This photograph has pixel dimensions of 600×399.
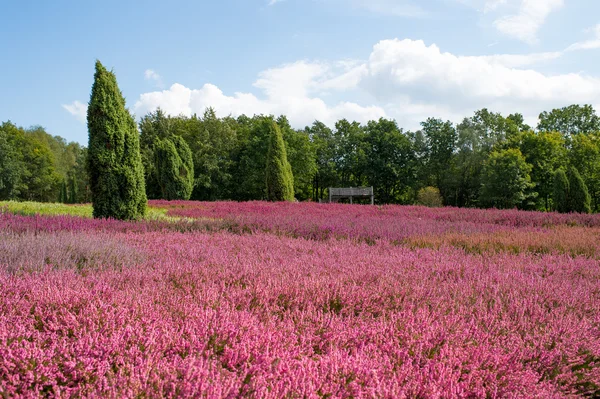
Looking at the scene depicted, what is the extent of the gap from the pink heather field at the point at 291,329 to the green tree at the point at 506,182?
2944 cm

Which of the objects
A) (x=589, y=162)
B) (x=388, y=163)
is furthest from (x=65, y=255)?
(x=589, y=162)

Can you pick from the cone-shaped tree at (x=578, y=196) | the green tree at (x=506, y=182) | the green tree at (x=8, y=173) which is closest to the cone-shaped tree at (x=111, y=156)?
the cone-shaped tree at (x=578, y=196)

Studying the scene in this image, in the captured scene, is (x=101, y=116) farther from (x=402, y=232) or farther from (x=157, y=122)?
(x=157, y=122)

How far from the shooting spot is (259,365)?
182cm

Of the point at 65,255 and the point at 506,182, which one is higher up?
the point at 506,182

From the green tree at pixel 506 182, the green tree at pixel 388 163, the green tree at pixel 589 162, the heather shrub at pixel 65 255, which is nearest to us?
the heather shrub at pixel 65 255

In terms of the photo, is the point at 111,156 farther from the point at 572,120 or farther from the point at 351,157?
the point at 572,120

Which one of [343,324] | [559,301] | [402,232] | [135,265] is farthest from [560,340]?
[402,232]

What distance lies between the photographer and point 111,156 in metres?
9.94

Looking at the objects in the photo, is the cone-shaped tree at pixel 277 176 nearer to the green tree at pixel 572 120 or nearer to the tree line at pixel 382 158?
the tree line at pixel 382 158

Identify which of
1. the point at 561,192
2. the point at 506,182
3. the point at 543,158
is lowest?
the point at 561,192

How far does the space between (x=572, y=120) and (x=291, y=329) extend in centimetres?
5240

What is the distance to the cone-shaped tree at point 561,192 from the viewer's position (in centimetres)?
2502

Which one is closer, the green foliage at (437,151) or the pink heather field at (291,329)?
the pink heather field at (291,329)
